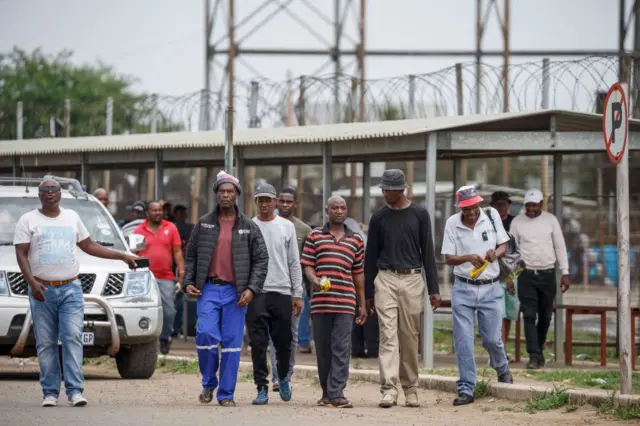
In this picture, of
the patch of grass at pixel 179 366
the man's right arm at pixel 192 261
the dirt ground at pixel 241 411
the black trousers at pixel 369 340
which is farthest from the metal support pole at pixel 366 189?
the man's right arm at pixel 192 261

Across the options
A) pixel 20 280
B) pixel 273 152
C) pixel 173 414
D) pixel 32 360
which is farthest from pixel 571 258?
pixel 173 414

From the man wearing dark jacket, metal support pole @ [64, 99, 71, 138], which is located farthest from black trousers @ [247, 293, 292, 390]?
metal support pole @ [64, 99, 71, 138]

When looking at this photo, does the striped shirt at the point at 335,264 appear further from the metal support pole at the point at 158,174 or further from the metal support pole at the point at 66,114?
the metal support pole at the point at 66,114

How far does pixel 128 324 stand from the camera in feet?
44.2

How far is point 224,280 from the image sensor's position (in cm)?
1105

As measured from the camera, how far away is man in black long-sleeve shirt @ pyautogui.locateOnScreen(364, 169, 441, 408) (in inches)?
444

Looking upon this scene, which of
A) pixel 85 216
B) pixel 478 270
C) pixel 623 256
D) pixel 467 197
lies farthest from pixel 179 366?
pixel 623 256

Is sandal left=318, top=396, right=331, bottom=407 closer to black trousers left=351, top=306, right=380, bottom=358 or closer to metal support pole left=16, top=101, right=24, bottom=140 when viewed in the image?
black trousers left=351, top=306, right=380, bottom=358

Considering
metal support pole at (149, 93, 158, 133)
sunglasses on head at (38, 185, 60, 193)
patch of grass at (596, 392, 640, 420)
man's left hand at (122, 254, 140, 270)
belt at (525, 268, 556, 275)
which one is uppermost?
metal support pole at (149, 93, 158, 133)

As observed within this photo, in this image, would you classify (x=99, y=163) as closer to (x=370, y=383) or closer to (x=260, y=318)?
(x=370, y=383)

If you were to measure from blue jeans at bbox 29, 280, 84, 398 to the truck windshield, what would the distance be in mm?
3276

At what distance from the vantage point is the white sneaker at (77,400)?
35.6 ft

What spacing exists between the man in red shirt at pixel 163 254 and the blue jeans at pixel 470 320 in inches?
209

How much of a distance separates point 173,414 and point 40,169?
13.6 meters
